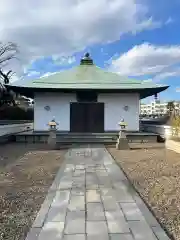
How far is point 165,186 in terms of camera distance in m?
6.01

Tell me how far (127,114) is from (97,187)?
1242 centimetres

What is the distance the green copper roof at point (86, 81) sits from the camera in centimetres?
1731

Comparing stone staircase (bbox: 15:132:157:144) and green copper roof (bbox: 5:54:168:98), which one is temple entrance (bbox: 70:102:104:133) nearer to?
green copper roof (bbox: 5:54:168:98)

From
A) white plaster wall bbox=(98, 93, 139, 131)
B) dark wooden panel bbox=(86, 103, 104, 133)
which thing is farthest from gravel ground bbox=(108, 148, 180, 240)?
dark wooden panel bbox=(86, 103, 104, 133)

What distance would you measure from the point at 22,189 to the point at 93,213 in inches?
81.3

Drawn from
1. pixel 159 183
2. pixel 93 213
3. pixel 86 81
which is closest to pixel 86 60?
pixel 86 81

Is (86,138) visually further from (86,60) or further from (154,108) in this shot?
(154,108)

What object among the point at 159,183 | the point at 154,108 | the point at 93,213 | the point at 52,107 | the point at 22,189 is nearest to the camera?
the point at 93,213

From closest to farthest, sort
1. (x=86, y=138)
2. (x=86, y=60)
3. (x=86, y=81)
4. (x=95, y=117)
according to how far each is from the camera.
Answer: (x=86, y=138) < (x=95, y=117) < (x=86, y=81) < (x=86, y=60)

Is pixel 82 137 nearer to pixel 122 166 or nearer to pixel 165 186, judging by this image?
pixel 122 166

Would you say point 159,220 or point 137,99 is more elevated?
point 137,99

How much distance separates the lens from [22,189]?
580cm

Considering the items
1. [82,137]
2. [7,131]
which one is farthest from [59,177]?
[7,131]

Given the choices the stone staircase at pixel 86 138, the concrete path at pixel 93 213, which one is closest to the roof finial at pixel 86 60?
the stone staircase at pixel 86 138
